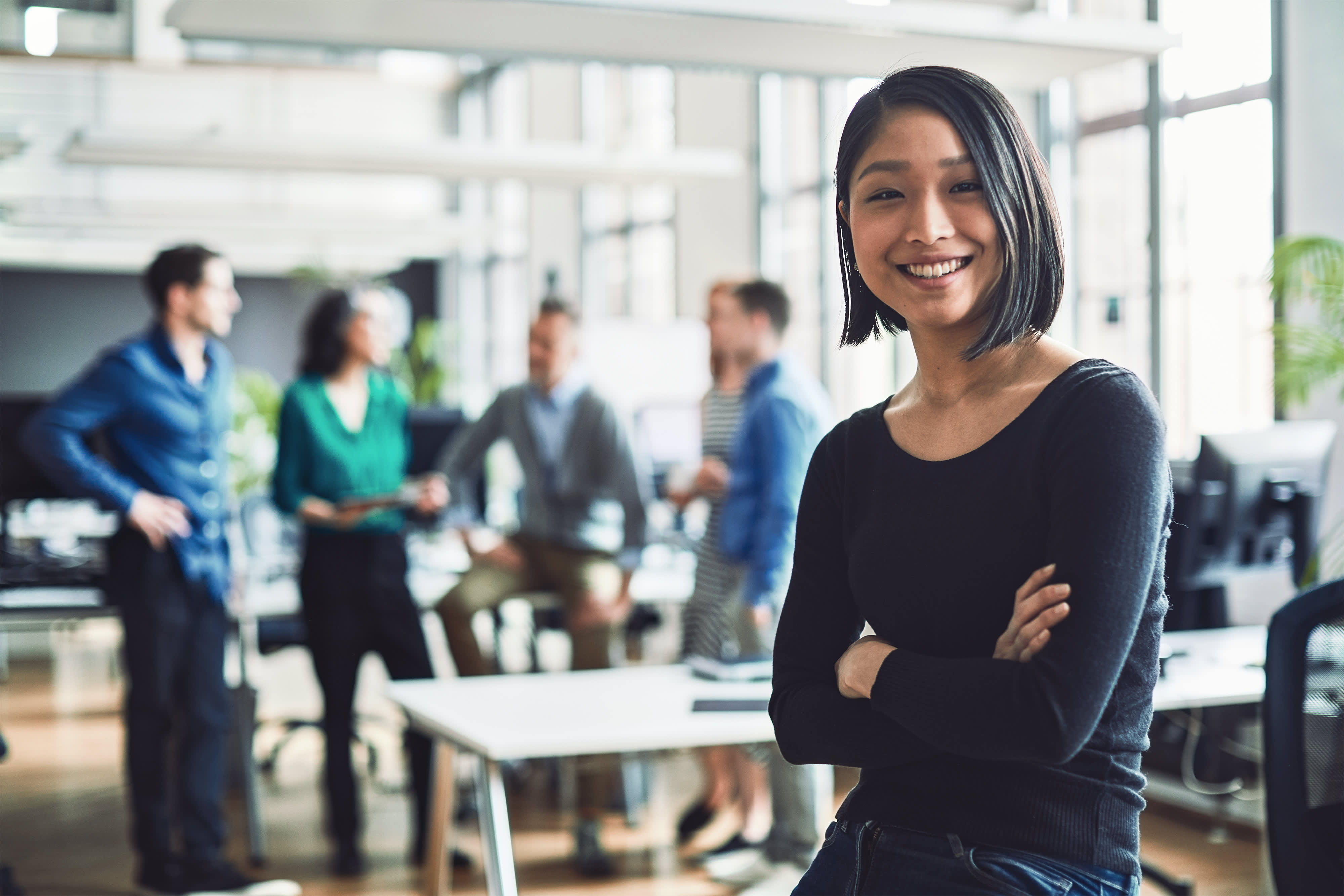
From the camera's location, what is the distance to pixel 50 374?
484 inches

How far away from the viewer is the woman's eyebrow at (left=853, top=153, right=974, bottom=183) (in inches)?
46.4

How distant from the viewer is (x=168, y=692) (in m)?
3.74

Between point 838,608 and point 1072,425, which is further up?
point 1072,425

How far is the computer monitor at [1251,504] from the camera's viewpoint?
312 cm

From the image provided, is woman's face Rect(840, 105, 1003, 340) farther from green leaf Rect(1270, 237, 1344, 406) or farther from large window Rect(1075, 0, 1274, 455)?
large window Rect(1075, 0, 1274, 455)

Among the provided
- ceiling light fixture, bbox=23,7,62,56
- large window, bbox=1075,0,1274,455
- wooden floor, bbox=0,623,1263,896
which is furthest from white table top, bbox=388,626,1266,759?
ceiling light fixture, bbox=23,7,62,56

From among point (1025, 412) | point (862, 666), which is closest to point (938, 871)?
point (862, 666)

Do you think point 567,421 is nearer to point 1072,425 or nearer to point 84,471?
point 84,471

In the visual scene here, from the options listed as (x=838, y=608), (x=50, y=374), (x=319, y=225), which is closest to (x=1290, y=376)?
(x=838, y=608)

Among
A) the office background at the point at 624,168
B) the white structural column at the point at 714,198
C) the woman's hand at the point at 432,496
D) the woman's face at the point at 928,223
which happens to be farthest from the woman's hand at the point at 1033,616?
the white structural column at the point at 714,198

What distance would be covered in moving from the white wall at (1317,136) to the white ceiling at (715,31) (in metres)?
0.86

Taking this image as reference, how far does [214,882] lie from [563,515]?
1.54 meters

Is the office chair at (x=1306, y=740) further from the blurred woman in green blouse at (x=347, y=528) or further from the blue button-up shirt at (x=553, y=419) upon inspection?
the blue button-up shirt at (x=553, y=419)

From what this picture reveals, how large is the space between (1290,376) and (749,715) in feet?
6.24
